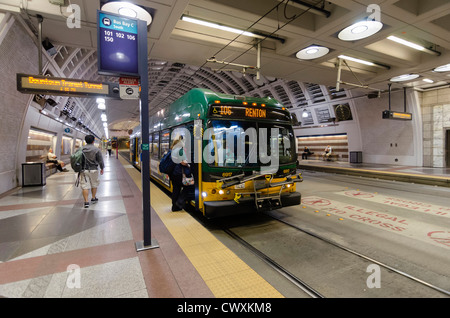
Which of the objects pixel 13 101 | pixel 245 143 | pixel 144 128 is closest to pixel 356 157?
pixel 245 143

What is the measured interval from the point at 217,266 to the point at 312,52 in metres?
9.72

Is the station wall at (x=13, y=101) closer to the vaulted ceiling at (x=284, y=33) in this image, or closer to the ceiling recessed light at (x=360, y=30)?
the vaulted ceiling at (x=284, y=33)

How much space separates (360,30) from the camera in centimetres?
792

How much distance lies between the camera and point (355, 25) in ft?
24.9

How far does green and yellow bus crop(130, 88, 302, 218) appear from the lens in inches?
195

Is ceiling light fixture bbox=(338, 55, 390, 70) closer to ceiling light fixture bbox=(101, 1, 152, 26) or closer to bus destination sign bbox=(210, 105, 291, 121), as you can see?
bus destination sign bbox=(210, 105, 291, 121)

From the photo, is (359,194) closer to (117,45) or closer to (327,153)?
(117,45)

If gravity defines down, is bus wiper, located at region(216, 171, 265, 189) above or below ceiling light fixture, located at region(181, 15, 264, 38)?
below

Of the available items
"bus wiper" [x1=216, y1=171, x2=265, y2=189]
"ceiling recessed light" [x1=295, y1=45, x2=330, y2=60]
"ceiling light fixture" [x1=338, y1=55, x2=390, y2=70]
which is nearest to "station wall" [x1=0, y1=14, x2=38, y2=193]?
"bus wiper" [x1=216, y1=171, x2=265, y2=189]

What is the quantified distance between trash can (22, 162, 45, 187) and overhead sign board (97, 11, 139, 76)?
861 centimetres

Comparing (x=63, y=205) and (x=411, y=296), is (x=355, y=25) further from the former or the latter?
(x=63, y=205)

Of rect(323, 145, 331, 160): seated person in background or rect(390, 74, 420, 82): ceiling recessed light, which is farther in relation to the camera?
rect(323, 145, 331, 160): seated person in background
